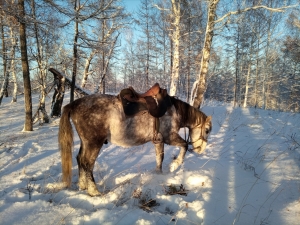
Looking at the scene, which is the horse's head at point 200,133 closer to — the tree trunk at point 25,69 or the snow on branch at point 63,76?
the tree trunk at point 25,69

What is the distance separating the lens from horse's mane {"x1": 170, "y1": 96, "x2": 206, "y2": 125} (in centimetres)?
376

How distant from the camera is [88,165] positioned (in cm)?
310

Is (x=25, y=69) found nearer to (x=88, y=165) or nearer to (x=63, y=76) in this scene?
(x=63, y=76)

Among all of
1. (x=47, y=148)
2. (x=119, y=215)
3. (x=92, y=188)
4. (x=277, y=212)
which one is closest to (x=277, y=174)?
(x=277, y=212)

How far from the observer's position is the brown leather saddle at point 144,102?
3186 millimetres

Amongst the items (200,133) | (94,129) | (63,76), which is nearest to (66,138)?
(94,129)

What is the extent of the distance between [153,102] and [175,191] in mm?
1536

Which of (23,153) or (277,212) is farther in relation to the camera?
(23,153)

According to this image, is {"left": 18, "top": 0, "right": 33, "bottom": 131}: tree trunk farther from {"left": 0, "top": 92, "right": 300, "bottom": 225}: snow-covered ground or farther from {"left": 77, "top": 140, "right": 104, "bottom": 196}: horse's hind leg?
{"left": 77, "top": 140, "right": 104, "bottom": 196}: horse's hind leg

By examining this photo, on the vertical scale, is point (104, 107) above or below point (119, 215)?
above

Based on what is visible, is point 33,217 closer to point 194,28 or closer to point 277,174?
point 277,174

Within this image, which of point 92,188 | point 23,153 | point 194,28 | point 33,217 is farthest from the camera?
point 194,28

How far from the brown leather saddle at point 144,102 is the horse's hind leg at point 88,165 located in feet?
2.71

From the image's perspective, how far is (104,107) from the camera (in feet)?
10.3
